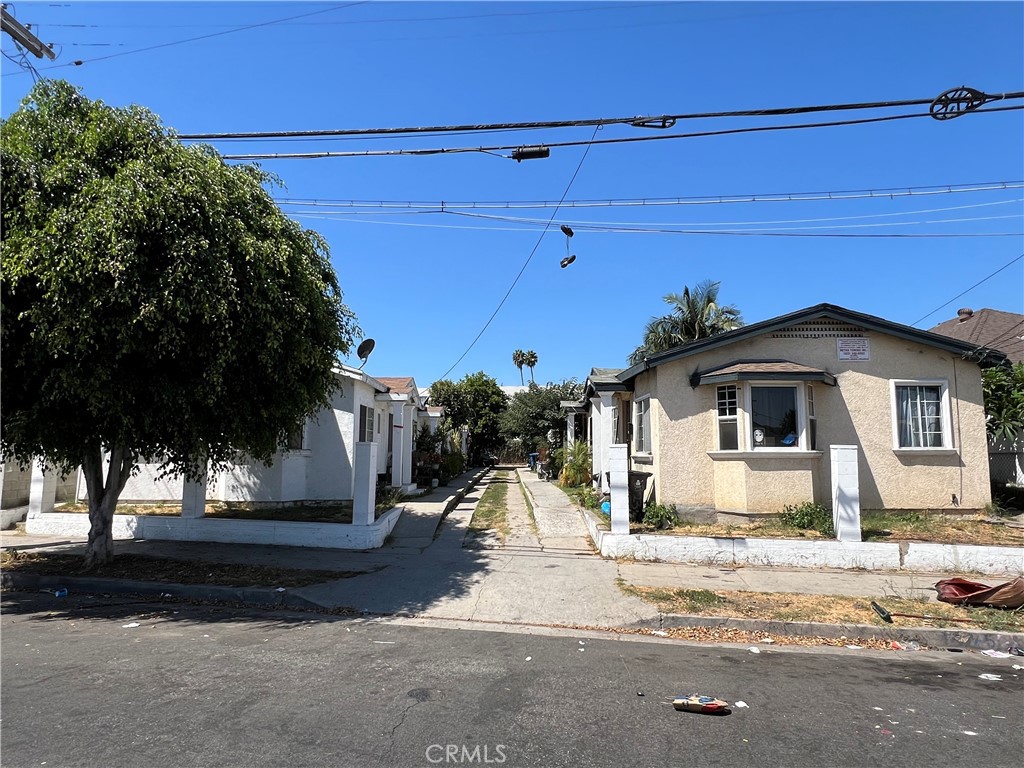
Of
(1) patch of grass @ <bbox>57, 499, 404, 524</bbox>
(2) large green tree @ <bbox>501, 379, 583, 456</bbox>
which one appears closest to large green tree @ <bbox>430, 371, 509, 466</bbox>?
(2) large green tree @ <bbox>501, 379, 583, 456</bbox>

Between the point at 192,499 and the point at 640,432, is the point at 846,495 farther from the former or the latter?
the point at 192,499

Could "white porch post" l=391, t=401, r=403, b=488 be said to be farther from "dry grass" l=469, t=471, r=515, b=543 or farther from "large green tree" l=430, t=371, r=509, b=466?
"large green tree" l=430, t=371, r=509, b=466

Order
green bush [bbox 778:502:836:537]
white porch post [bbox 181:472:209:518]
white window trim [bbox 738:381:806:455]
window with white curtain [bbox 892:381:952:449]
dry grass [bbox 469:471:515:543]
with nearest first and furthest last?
1. green bush [bbox 778:502:836:537]
2. white window trim [bbox 738:381:806:455]
3. white porch post [bbox 181:472:209:518]
4. window with white curtain [bbox 892:381:952:449]
5. dry grass [bbox 469:471:515:543]

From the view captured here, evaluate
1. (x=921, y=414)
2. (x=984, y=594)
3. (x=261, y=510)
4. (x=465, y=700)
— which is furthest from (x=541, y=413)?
(x=465, y=700)

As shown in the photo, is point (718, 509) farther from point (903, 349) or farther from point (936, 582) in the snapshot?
point (903, 349)

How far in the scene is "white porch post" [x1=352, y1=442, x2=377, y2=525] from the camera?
424 inches

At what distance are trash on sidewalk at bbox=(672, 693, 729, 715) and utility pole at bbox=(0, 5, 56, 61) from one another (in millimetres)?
10466

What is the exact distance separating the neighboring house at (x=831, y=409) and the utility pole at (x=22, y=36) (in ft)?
35.0

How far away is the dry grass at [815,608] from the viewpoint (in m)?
7.13

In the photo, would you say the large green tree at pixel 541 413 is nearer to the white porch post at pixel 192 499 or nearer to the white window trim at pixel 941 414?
the white window trim at pixel 941 414

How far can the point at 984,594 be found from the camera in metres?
7.66

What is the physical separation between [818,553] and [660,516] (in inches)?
111

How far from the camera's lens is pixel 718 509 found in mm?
11703

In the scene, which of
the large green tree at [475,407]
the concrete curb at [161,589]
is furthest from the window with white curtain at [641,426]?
the large green tree at [475,407]
